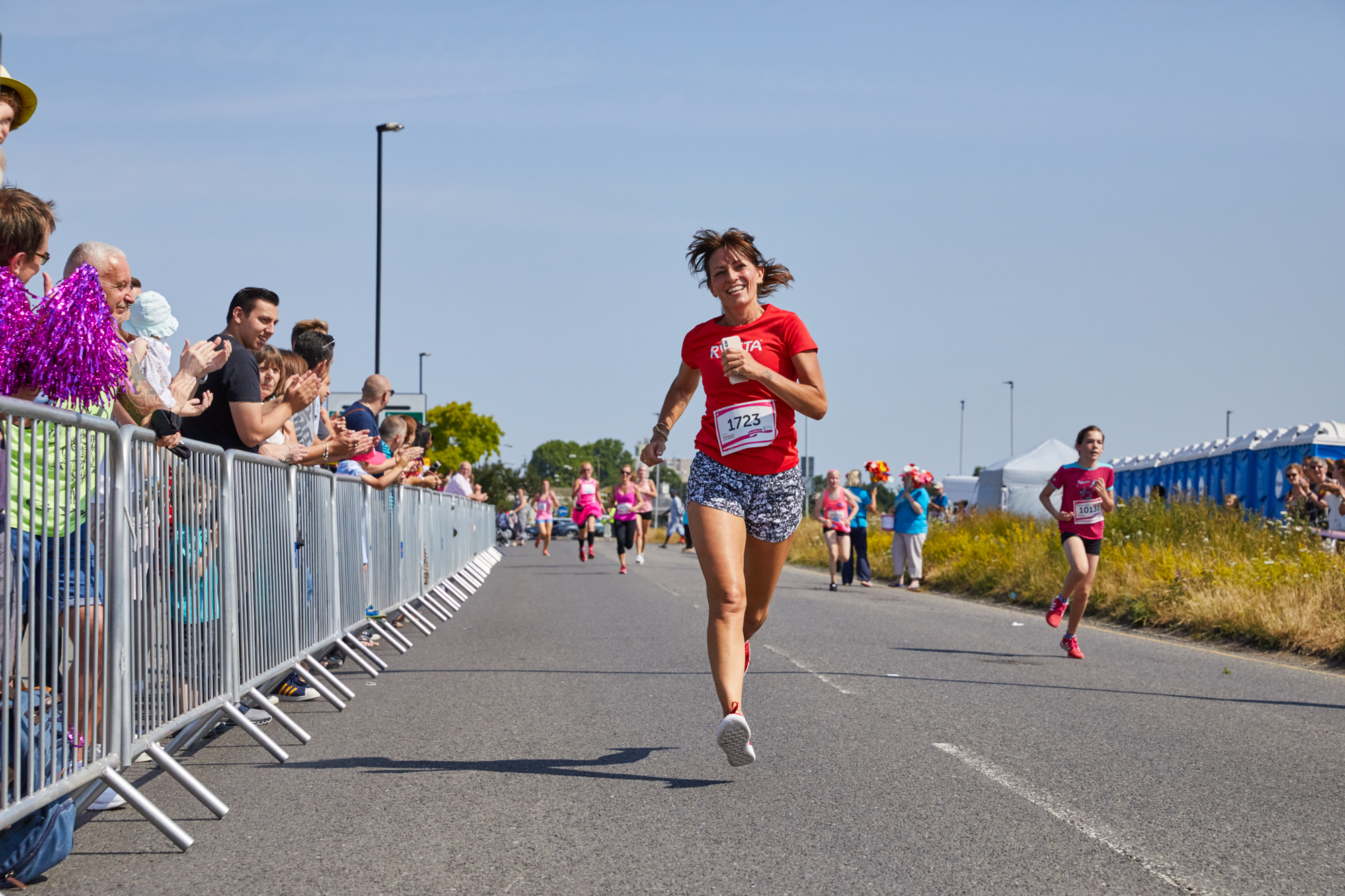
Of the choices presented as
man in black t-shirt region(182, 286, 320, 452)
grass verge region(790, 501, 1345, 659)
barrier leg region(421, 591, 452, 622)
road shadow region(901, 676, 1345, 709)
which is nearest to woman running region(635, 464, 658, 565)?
grass verge region(790, 501, 1345, 659)

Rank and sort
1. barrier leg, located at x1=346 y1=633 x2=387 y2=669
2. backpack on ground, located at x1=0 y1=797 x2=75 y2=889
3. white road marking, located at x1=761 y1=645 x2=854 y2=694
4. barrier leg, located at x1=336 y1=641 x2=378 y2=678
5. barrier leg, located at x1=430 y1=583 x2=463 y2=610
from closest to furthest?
backpack on ground, located at x1=0 y1=797 x2=75 y2=889, white road marking, located at x1=761 y1=645 x2=854 y2=694, barrier leg, located at x1=336 y1=641 x2=378 y2=678, barrier leg, located at x1=346 y1=633 x2=387 y2=669, barrier leg, located at x1=430 y1=583 x2=463 y2=610

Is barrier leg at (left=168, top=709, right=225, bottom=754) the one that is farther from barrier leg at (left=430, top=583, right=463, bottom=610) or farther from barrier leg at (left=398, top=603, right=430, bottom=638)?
barrier leg at (left=430, top=583, right=463, bottom=610)

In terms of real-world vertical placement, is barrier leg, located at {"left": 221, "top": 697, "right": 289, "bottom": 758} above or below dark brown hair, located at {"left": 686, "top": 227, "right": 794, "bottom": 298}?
below

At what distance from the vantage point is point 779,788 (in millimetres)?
5102

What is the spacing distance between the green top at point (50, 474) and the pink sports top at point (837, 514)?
51.9 feet

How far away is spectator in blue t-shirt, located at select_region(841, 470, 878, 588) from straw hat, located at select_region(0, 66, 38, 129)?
16.1 meters

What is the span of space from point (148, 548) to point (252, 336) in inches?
104

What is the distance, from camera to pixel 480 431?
67.9 metres

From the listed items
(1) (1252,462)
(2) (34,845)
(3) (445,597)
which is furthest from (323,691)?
(1) (1252,462)

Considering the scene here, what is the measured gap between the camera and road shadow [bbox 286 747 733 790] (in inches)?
210

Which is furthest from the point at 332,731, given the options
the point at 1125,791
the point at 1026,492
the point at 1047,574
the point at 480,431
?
the point at 480,431

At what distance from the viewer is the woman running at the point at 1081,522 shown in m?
10.2

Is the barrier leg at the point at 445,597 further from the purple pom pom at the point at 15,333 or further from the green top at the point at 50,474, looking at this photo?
the purple pom pom at the point at 15,333

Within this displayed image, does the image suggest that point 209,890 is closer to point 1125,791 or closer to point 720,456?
point 720,456
